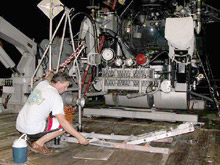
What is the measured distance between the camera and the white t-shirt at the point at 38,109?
3.24m

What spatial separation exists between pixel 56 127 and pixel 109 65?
2829mm

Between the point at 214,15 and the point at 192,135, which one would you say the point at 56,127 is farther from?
the point at 214,15

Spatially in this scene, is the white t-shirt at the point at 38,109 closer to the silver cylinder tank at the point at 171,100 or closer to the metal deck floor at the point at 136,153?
the metal deck floor at the point at 136,153

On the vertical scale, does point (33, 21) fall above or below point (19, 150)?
above

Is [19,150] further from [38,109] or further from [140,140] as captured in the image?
[140,140]

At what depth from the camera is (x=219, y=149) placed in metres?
3.61

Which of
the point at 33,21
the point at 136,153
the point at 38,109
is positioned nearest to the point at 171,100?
the point at 136,153

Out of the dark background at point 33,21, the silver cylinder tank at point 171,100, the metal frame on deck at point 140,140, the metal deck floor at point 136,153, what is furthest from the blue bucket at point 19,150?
the dark background at point 33,21

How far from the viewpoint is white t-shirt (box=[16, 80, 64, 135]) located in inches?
127

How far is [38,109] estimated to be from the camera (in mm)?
3250

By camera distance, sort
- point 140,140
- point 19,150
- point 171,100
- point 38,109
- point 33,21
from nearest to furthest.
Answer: point 19,150 < point 38,109 < point 140,140 < point 171,100 < point 33,21

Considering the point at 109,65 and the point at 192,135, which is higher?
the point at 109,65

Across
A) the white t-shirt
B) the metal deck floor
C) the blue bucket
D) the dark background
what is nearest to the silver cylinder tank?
the metal deck floor

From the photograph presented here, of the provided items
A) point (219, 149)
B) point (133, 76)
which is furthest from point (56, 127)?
point (133, 76)
